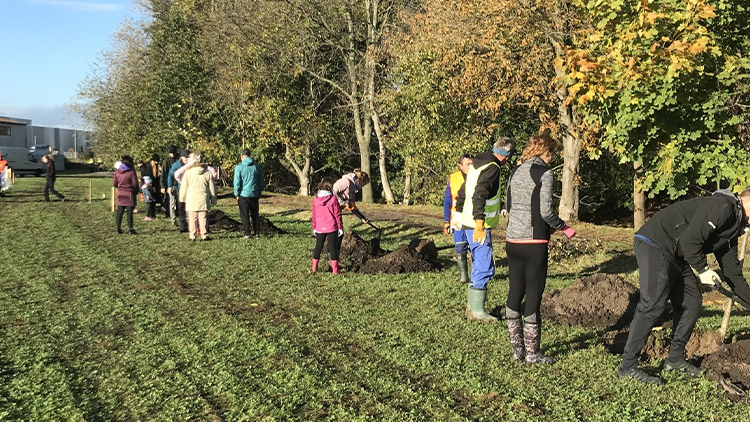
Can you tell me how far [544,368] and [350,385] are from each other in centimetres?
172

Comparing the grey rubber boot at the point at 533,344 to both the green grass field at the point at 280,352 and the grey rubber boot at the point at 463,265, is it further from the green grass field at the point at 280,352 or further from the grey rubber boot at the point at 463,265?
the grey rubber boot at the point at 463,265

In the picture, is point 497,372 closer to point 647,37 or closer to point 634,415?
point 634,415

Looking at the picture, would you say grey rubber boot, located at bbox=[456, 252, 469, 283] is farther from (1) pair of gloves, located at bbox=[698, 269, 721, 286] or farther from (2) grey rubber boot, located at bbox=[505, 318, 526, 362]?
(1) pair of gloves, located at bbox=[698, 269, 721, 286]

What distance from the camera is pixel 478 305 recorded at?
7109 mm

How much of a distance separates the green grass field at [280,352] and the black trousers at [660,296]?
12.2 inches

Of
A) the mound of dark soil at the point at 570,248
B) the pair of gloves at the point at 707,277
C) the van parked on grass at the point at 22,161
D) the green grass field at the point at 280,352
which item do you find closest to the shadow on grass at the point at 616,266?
the green grass field at the point at 280,352

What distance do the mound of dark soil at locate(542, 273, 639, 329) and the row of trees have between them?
399cm

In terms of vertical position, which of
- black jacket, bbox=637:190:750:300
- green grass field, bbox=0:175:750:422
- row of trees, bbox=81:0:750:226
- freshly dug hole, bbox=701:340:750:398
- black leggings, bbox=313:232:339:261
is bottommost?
green grass field, bbox=0:175:750:422

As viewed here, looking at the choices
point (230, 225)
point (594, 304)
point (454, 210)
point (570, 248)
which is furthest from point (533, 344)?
point (230, 225)

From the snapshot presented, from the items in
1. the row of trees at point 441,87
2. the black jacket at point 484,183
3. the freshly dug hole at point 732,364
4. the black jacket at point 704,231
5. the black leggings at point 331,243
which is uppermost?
the row of trees at point 441,87

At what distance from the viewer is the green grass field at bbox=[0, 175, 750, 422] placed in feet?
15.3

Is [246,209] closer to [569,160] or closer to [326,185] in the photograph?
[326,185]

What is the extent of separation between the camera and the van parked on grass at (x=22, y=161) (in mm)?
47812

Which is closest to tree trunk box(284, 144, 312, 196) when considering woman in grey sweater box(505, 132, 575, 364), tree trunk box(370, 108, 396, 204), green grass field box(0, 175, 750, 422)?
tree trunk box(370, 108, 396, 204)
